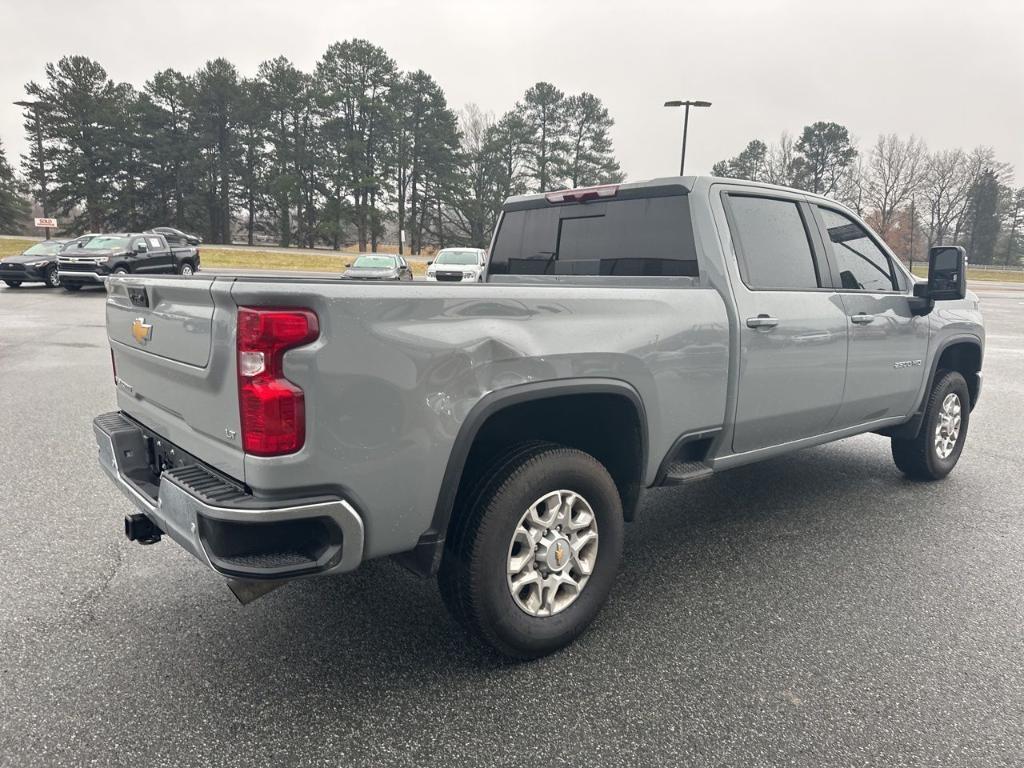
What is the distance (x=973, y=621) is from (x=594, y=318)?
221 cm

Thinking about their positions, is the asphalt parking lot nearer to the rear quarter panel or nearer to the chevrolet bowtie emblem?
the rear quarter panel

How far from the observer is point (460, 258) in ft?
78.6

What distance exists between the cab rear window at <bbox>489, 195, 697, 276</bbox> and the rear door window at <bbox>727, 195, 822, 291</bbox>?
288 millimetres

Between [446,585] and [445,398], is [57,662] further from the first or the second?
[445,398]

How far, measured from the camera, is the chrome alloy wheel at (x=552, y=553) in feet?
8.73

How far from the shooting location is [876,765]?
7.14 ft

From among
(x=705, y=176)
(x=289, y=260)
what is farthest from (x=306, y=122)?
(x=705, y=176)

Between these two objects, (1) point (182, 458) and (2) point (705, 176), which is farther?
(2) point (705, 176)

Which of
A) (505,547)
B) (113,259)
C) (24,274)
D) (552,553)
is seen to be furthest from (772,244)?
(24,274)

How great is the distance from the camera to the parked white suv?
2209 centimetres

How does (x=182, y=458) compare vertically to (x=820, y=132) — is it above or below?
below

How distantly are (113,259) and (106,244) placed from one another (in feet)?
3.91

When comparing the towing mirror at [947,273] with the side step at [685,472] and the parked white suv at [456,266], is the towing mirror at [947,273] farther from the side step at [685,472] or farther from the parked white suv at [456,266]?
the parked white suv at [456,266]

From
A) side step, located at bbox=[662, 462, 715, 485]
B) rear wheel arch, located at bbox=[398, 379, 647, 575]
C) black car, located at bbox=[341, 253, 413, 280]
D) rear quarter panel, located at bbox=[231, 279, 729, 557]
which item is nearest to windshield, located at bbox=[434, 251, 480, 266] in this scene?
black car, located at bbox=[341, 253, 413, 280]
